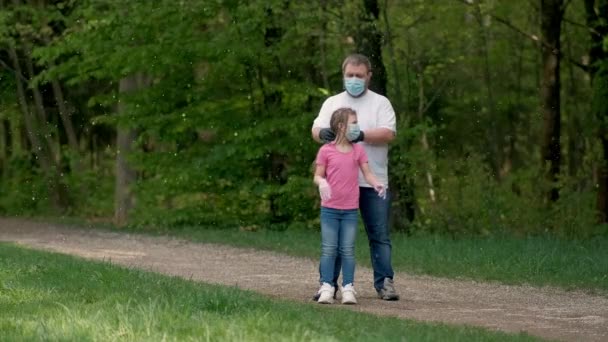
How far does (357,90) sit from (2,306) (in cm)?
345

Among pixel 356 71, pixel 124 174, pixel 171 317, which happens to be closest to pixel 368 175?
pixel 356 71

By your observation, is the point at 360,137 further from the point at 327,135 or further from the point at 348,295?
the point at 348,295

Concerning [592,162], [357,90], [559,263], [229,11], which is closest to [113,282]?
Result: [357,90]

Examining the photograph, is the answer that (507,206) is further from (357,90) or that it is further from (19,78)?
(19,78)

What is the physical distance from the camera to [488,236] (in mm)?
19969

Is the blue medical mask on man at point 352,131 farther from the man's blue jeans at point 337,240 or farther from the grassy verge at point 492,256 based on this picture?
the grassy verge at point 492,256

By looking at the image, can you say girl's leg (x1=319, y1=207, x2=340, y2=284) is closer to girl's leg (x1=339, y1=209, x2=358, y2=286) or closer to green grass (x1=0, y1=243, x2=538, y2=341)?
girl's leg (x1=339, y1=209, x2=358, y2=286)

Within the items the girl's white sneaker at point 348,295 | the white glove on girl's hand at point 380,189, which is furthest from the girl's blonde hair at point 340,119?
the girl's white sneaker at point 348,295

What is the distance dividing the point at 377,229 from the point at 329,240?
0.57 meters

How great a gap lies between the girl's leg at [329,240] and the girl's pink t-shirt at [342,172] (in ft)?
0.29

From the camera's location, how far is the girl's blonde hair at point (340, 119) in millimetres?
10859

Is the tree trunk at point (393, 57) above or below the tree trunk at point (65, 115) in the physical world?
above

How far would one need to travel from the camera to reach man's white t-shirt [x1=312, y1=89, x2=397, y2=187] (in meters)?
11.1

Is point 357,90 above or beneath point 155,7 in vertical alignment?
beneath
